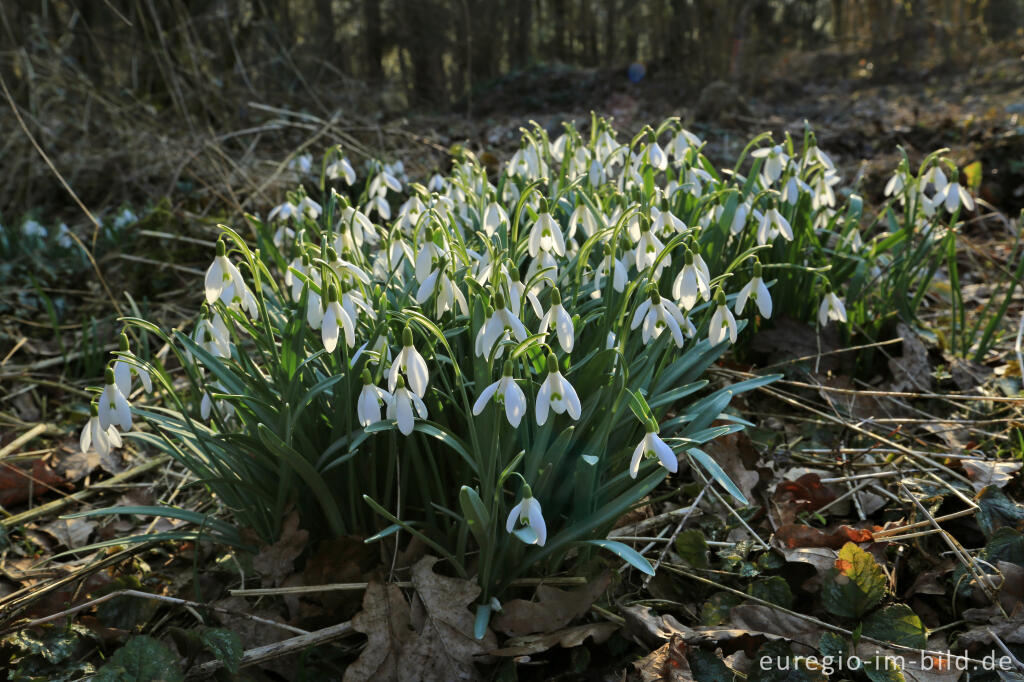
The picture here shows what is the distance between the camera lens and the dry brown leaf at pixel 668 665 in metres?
1.41

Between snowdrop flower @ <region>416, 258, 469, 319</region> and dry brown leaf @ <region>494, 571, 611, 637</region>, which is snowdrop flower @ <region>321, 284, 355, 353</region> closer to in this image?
snowdrop flower @ <region>416, 258, 469, 319</region>

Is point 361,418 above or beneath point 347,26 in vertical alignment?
beneath

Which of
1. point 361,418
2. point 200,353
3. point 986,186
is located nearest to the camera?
point 361,418

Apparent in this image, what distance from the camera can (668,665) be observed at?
1.42 m

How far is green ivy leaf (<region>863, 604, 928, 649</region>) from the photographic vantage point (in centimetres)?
149

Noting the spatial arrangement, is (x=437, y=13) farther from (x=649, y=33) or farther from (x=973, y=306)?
(x=973, y=306)

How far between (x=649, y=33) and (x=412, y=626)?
349 inches

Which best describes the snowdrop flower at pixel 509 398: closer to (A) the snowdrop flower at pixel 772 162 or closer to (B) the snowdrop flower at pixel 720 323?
(B) the snowdrop flower at pixel 720 323

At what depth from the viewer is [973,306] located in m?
3.13

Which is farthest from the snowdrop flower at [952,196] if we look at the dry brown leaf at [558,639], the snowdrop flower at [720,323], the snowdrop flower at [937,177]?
the dry brown leaf at [558,639]

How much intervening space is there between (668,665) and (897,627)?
0.47m

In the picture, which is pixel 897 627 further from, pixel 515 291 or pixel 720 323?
pixel 515 291

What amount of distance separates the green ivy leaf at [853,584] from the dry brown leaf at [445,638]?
672mm

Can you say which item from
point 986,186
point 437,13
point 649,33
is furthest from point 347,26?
point 986,186
